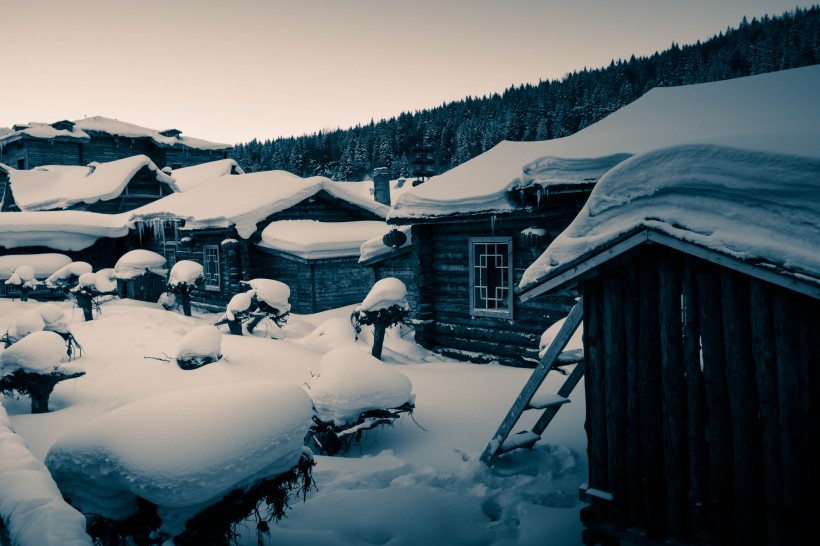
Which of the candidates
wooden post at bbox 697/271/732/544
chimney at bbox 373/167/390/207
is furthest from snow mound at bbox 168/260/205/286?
wooden post at bbox 697/271/732/544

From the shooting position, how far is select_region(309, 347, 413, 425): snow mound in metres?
6.19

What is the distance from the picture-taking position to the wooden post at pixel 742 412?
3.26m

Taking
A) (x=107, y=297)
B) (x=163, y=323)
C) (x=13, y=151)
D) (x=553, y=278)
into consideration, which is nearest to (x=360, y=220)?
(x=163, y=323)

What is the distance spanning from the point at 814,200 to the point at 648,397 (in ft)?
5.41

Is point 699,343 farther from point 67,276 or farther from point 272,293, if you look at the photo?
point 67,276

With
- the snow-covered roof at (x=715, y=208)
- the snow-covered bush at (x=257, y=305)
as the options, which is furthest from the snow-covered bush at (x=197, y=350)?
the snow-covered roof at (x=715, y=208)

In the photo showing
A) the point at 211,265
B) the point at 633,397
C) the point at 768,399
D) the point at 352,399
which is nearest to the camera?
the point at 768,399

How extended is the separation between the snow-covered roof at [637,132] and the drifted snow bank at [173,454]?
693cm

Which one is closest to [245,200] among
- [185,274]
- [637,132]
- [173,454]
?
[185,274]

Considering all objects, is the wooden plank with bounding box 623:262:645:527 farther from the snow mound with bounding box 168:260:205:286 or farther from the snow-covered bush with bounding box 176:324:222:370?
the snow mound with bounding box 168:260:205:286

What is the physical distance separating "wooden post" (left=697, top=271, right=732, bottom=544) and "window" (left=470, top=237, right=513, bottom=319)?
Result: 23.4 ft

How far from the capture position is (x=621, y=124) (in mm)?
10727

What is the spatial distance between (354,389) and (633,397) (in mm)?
3432

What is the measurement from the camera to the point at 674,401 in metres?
3.62
